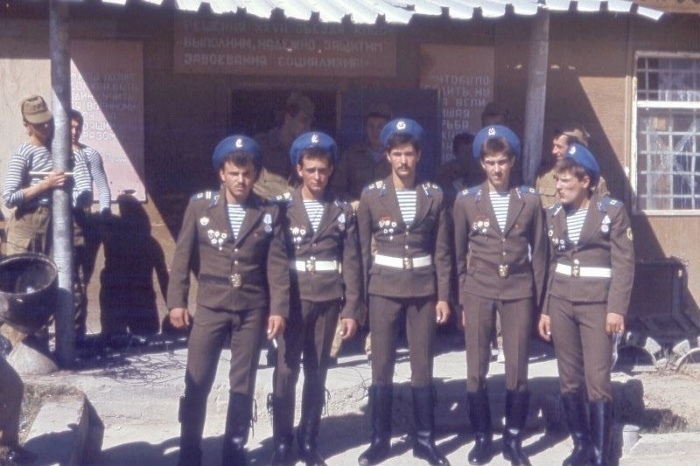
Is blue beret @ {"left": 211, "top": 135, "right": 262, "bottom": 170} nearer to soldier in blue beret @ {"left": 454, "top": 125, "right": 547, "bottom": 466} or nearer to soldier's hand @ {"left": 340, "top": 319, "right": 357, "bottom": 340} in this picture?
soldier's hand @ {"left": 340, "top": 319, "right": 357, "bottom": 340}

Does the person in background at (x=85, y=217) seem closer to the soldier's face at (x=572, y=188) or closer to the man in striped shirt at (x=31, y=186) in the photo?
the man in striped shirt at (x=31, y=186)

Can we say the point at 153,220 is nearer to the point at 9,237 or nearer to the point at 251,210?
the point at 9,237

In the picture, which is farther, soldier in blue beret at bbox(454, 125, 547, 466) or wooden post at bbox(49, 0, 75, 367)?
wooden post at bbox(49, 0, 75, 367)

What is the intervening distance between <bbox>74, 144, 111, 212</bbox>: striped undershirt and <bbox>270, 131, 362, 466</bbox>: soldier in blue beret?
8.41 feet

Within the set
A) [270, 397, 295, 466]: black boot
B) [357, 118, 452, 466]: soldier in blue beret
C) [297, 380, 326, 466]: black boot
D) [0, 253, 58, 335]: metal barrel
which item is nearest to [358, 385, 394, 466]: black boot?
[357, 118, 452, 466]: soldier in blue beret

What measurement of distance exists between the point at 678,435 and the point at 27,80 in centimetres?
554

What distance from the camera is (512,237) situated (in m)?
→ 6.45

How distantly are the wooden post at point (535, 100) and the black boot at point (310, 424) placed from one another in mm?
2796

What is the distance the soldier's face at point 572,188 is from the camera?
6344 mm

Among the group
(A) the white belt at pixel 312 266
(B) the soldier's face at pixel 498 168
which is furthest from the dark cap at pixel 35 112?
(B) the soldier's face at pixel 498 168

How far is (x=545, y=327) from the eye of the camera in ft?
21.4

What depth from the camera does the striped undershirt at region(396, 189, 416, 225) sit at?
21.1 ft

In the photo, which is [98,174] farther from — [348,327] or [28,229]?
[348,327]

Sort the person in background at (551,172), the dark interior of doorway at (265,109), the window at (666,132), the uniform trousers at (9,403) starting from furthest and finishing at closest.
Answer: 1. the window at (666,132)
2. the dark interior of doorway at (265,109)
3. the person in background at (551,172)
4. the uniform trousers at (9,403)
